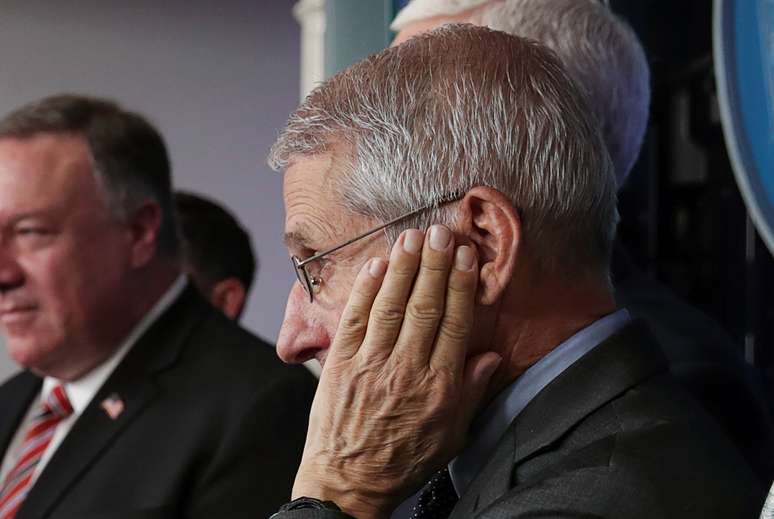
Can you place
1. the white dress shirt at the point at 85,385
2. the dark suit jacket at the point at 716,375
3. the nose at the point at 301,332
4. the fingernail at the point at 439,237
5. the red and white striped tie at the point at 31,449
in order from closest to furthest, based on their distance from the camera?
1. the fingernail at the point at 439,237
2. the nose at the point at 301,332
3. the dark suit jacket at the point at 716,375
4. the red and white striped tie at the point at 31,449
5. the white dress shirt at the point at 85,385

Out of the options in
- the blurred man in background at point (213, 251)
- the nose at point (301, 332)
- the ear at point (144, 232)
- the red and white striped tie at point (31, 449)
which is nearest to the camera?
the nose at point (301, 332)

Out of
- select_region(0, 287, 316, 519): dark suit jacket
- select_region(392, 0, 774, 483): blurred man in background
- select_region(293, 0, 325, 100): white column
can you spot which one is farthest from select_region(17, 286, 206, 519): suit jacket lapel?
select_region(392, 0, 774, 483): blurred man in background

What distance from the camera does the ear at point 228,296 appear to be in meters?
3.37

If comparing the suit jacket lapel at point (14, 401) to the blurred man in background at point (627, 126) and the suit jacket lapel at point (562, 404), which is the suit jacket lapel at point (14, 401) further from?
the suit jacket lapel at point (562, 404)

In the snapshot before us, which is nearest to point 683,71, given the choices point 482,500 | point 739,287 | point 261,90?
point 739,287

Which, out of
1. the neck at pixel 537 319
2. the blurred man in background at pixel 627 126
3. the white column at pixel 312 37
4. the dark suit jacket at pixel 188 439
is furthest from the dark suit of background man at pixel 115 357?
the neck at pixel 537 319

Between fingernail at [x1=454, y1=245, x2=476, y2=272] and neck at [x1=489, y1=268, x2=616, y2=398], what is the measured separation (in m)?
0.06

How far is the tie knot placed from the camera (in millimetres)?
2273

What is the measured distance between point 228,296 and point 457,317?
7.44 ft

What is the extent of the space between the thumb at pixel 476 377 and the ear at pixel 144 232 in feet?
4.29

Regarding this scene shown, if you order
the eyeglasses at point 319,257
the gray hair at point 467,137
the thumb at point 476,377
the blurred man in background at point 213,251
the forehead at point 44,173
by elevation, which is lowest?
the blurred man in background at point 213,251

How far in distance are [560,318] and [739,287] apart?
1.23 meters

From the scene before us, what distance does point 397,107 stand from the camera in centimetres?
119

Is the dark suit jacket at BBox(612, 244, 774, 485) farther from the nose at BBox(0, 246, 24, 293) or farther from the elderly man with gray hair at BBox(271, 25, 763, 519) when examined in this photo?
the nose at BBox(0, 246, 24, 293)
